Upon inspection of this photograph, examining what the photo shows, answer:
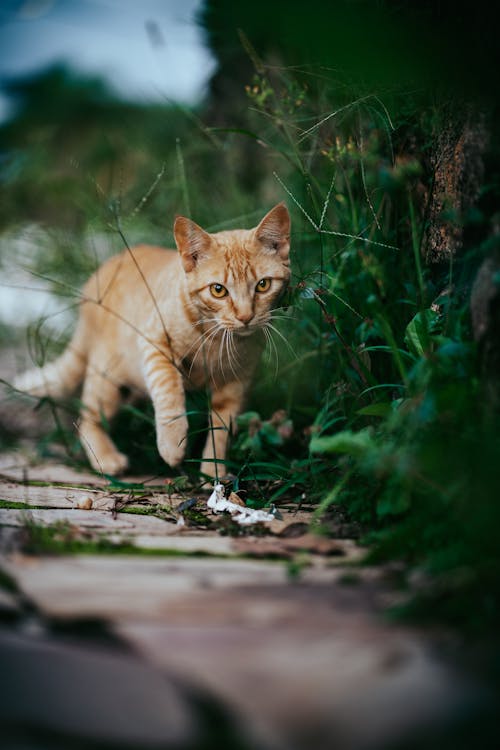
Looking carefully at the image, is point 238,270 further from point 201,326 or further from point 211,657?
point 211,657

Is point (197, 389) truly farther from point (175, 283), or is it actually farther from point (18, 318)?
point (18, 318)

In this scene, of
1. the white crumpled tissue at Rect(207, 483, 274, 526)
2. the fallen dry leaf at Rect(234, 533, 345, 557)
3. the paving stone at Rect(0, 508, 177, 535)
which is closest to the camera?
the fallen dry leaf at Rect(234, 533, 345, 557)

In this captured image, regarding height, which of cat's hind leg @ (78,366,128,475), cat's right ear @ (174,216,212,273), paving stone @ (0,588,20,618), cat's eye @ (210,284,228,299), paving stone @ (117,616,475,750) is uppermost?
cat's right ear @ (174,216,212,273)

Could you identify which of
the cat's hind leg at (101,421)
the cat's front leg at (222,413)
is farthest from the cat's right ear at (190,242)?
the cat's hind leg at (101,421)

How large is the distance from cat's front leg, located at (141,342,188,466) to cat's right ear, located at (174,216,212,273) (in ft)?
1.07

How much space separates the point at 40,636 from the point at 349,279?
1.39 m

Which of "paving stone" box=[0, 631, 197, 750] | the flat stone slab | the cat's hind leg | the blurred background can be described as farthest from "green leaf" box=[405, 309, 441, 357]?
the cat's hind leg

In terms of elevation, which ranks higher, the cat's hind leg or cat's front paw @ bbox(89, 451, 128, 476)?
the cat's hind leg

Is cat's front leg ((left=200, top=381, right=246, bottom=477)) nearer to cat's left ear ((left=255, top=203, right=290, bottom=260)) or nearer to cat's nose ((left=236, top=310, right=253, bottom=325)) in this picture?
cat's nose ((left=236, top=310, right=253, bottom=325))

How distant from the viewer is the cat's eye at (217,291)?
1990mm

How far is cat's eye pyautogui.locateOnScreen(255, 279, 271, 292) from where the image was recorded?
201cm

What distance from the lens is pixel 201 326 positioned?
2098 millimetres

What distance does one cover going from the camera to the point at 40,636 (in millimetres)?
937

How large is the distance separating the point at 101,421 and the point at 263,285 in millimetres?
898
